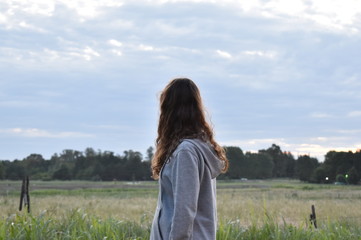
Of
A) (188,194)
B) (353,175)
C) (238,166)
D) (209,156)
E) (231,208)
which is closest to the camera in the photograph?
(188,194)

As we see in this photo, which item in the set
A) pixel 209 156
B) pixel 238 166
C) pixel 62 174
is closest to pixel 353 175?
pixel 238 166

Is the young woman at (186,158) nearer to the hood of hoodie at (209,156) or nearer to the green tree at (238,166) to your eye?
the hood of hoodie at (209,156)

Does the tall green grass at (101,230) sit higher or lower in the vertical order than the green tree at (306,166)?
lower

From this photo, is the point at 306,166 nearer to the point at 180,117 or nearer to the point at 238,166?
the point at 238,166

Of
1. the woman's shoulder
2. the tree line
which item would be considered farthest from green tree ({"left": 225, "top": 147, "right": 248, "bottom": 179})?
the woman's shoulder

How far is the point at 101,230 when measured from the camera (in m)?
5.78

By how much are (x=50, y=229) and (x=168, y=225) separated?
356cm

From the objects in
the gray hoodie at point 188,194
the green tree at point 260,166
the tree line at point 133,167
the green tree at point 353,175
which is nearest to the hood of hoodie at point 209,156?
the gray hoodie at point 188,194

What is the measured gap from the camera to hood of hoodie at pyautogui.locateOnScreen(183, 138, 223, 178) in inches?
112

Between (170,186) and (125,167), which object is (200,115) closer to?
(170,186)

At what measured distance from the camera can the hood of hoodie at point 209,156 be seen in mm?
2850

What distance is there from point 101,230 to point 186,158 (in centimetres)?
332

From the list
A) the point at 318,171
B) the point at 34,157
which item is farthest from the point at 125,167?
the point at 318,171

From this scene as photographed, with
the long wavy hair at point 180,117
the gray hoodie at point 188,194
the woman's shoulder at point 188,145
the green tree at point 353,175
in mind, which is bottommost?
the gray hoodie at point 188,194
